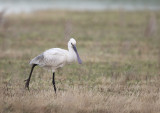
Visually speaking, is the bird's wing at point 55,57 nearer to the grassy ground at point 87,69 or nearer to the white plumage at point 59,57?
the white plumage at point 59,57

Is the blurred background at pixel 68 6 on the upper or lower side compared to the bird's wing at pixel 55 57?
upper

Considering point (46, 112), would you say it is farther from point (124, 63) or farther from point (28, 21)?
point (28, 21)

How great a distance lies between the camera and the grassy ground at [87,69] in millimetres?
6797

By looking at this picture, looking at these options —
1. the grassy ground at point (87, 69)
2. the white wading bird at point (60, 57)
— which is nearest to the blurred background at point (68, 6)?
→ the grassy ground at point (87, 69)

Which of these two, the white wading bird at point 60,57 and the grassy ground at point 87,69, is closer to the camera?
the grassy ground at point 87,69

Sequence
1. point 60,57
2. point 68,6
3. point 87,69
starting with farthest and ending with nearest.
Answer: point 68,6 < point 87,69 < point 60,57

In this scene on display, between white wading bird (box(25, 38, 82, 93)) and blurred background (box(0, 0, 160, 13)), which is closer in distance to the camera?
white wading bird (box(25, 38, 82, 93))

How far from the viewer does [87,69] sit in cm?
1120

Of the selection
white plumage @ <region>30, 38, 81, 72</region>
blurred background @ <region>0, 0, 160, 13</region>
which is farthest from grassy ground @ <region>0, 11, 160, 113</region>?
blurred background @ <region>0, 0, 160, 13</region>

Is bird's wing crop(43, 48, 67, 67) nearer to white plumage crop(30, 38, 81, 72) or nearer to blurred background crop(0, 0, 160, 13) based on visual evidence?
white plumage crop(30, 38, 81, 72)

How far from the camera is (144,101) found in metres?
7.18

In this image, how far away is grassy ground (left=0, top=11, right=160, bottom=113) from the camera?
680 centimetres

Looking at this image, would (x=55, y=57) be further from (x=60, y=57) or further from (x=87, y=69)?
(x=87, y=69)

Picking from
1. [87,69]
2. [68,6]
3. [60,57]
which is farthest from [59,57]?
[68,6]
